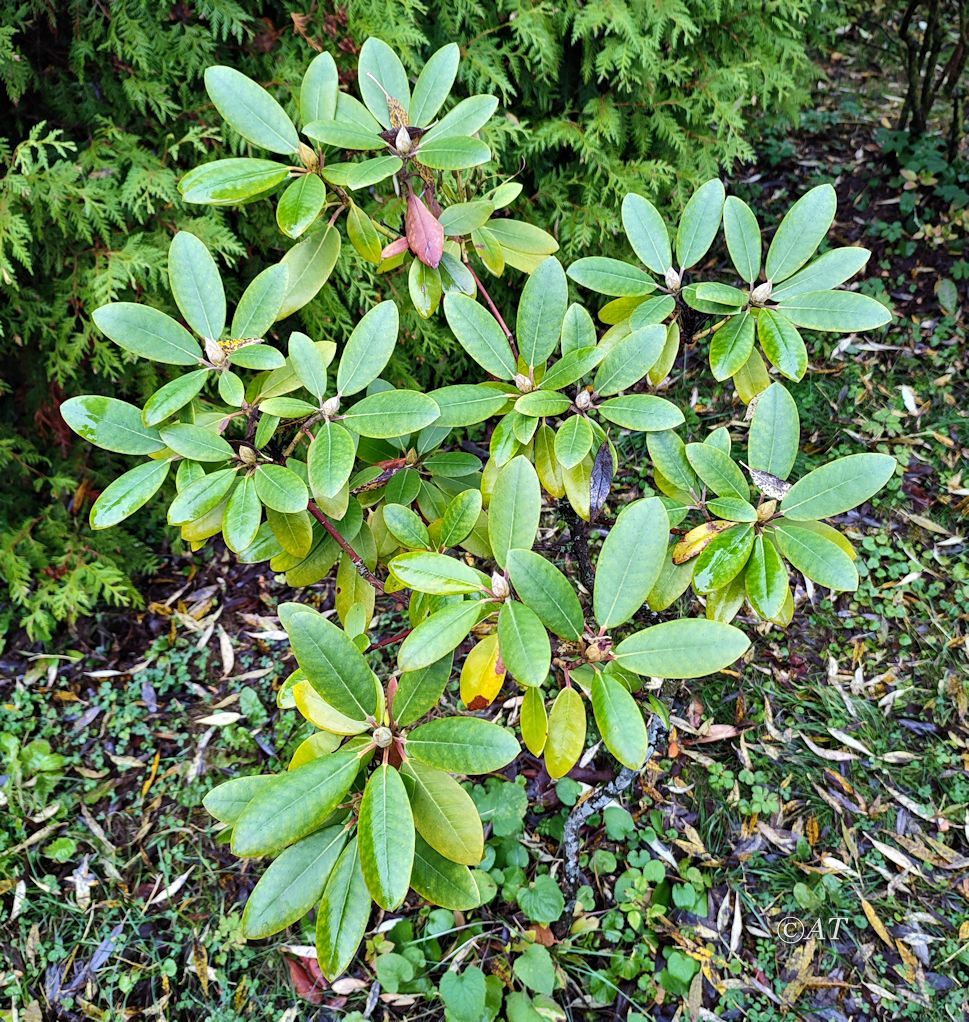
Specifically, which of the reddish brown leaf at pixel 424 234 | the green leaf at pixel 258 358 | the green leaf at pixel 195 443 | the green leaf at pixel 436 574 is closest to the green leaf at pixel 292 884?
the green leaf at pixel 436 574

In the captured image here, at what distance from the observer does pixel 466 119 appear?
1.29m

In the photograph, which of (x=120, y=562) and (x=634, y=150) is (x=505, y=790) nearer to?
(x=120, y=562)

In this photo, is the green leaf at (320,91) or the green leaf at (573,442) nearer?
the green leaf at (573,442)

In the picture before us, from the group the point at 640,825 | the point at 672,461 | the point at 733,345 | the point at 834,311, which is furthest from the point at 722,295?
the point at 640,825

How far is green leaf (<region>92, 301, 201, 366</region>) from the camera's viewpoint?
45.9 inches

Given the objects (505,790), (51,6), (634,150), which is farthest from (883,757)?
(51,6)

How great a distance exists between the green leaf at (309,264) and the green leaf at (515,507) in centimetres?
57

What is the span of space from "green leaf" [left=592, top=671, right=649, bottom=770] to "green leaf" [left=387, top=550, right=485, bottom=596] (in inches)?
9.1

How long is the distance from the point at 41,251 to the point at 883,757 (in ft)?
10.4

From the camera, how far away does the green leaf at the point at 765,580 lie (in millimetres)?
1080

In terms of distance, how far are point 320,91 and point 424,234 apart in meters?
0.35

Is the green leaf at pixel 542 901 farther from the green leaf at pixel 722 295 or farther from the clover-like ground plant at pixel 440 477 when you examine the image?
the green leaf at pixel 722 295

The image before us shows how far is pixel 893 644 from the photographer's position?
2.41 m

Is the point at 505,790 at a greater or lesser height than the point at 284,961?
greater
